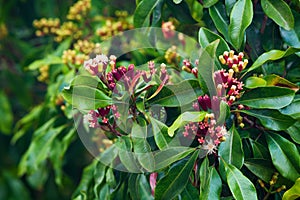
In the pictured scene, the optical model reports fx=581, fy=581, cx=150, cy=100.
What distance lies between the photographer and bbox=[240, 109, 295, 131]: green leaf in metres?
1.06

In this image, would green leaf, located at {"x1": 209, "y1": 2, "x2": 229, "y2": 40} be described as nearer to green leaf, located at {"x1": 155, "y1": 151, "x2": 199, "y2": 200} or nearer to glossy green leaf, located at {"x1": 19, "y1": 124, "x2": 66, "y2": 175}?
green leaf, located at {"x1": 155, "y1": 151, "x2": 199, "y2": 200}

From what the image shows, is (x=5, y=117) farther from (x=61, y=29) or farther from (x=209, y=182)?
(x=209, y=182)

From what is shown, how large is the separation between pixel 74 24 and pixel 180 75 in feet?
2.15

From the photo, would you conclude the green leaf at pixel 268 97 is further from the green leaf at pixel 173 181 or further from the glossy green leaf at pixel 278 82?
the green leaf at pixel 173 181

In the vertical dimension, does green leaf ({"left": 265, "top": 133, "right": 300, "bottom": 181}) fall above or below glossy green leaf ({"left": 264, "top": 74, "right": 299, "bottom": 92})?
below

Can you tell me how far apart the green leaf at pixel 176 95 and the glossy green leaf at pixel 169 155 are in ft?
0.27

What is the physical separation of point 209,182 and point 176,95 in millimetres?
172

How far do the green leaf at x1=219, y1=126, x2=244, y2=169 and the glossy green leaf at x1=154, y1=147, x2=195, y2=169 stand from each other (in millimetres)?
66

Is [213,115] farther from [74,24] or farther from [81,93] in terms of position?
[74,24]

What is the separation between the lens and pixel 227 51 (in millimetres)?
1100

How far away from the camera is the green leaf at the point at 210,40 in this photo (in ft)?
3.63

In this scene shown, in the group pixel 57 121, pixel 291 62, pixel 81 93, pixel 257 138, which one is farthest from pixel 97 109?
pixel 57 121

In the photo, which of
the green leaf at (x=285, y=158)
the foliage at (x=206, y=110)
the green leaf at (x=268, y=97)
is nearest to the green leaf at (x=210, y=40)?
the foliage at (x=206, y=110)

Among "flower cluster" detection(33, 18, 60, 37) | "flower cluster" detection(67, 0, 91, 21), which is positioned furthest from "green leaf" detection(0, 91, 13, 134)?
"flower cluster" detection(67, 0, 91, 21)
